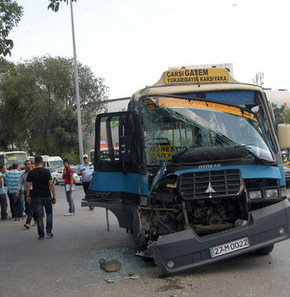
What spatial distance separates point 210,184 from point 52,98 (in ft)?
131

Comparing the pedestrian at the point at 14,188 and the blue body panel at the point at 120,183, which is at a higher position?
the blue body panel at the point at 120,183

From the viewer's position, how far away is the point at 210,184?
5375mm

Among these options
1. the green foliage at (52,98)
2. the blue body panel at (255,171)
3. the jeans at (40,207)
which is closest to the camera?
the blue body panel at (255,171)

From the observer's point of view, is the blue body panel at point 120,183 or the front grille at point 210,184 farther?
the blue body panel at point 120,183

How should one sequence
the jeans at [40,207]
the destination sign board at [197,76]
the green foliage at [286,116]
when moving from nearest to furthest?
the destination sign board at [197,76]
the jeans at [40,207]
the green foliage at [286,116]

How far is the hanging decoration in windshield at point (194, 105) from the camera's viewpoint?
231 inches

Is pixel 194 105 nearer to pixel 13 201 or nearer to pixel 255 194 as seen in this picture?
pixel 255 194

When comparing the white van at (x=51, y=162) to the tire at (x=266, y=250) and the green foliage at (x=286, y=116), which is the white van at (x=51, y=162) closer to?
the green foliage at (x=286, y=116)

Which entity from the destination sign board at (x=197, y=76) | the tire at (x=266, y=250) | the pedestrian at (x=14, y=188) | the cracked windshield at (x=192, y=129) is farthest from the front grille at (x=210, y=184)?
the pedestrian at (x=14, y=188)

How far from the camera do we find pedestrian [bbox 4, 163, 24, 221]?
12.0 m

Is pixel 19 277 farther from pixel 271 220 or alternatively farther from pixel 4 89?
pixel 4 89

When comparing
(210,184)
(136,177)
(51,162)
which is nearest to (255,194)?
(210,184)

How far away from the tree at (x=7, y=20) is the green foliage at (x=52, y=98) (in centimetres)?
2740

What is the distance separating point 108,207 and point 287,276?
9.94 ft
